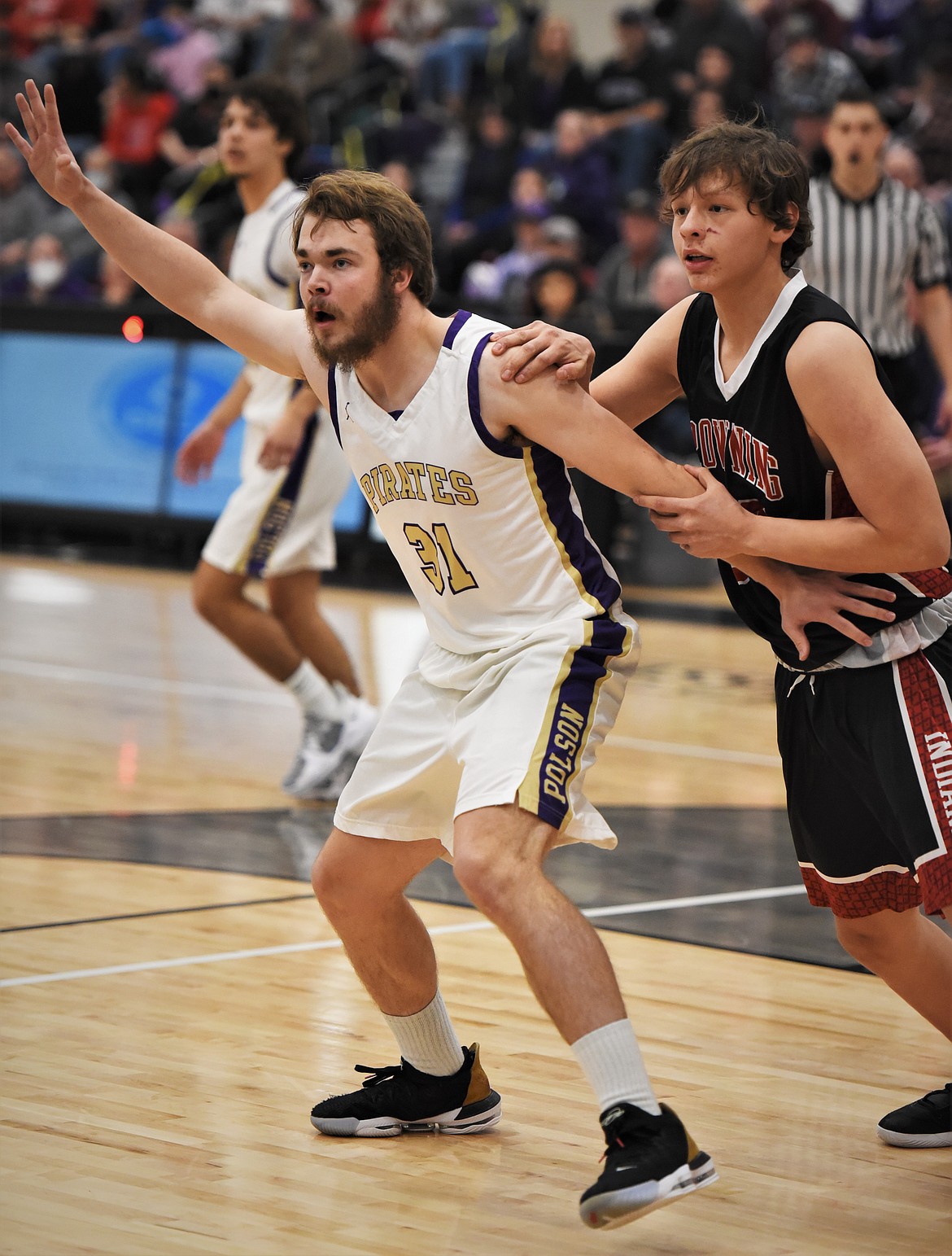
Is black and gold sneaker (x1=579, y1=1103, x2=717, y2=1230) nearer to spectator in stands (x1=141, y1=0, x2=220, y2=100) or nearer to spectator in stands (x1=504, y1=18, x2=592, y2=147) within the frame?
spectator in stands (x1=504, y1=18, x2=592, y2=147)

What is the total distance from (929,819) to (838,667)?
32cm

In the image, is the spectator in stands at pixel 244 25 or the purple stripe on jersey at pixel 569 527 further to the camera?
the spectator in stands at pixel 244 25

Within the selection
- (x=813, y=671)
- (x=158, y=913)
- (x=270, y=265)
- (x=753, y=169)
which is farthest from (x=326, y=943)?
(x=270, y=265)

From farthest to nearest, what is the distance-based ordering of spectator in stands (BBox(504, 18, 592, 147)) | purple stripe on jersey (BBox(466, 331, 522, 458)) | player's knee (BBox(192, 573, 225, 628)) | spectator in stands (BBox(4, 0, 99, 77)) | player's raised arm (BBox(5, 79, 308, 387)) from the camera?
1. spectator in stands (BBox(4, 0, 99, 77))
2. spectator in stands (BBox(504, 18, 592, 147))
3. player's knee (BBox(192, 573, 225, 628))
4. player's raised arm (BBox(5, 79, 308, 387))
5. purple stripe on jersey (BBox(466, 331, 522, 458))

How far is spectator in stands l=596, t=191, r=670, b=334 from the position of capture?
477 inches

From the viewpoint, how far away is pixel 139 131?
16.8 metres

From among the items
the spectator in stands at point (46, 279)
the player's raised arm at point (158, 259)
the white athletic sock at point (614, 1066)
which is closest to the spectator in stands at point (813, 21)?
the spectator in stands at point (46, 279)

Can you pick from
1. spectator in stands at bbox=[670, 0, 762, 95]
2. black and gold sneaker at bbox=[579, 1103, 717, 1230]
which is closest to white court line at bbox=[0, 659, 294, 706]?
black and gold sneaker at bbox=[579, 1103, 717, 1230]

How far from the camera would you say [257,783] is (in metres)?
6.75

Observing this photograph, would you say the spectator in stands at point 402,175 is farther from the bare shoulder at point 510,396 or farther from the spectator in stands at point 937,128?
the bare shoulder at point 510,396

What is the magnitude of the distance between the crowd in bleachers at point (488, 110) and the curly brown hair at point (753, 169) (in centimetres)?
761

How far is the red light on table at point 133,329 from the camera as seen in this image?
493 inches

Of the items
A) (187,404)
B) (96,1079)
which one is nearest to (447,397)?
(96,1079)

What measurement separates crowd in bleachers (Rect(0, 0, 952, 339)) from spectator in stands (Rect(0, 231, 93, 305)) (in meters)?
0.02
